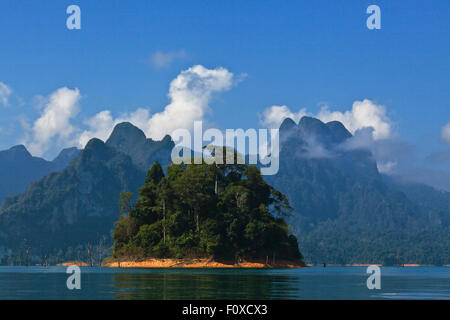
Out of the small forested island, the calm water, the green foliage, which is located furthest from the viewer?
the green foliage

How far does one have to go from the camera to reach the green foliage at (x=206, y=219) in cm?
12925

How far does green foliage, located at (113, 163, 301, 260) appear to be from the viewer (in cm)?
12925

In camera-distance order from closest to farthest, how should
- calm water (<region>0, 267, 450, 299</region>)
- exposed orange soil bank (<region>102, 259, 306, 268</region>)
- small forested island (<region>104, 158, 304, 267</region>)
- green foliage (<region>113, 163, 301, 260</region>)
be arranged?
calm water (<region>0, 267, 450, 299</region>)
exposed orange soil bank (<region>102, 259, 306, 268</region>)
small forested island (<region>104, 158, 304, 267</region>)
green foliage (<region>113, 163, 301, 260</region>)

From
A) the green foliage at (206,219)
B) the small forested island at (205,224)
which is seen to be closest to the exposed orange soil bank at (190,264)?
the small forested island at (205,224)

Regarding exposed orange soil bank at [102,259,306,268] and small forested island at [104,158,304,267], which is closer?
exposed orange soil bank at [102,259,306,268]

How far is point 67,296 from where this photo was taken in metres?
41.7

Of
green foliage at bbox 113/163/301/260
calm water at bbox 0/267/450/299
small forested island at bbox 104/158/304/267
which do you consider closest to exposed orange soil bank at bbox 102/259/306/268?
small forested island at bbox 104/158/304/267

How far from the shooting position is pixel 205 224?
129375 mm

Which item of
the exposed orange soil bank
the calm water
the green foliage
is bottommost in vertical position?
the exposed orange soil bank

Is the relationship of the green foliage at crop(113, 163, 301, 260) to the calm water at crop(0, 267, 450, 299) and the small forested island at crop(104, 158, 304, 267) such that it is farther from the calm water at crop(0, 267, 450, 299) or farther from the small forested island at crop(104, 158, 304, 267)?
the calm water at crop(0, 267, 450, 299)

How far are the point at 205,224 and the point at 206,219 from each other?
2531 mm
